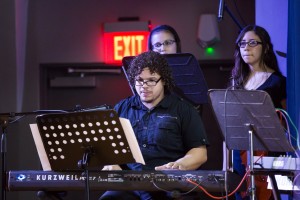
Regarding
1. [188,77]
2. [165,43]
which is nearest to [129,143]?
[188,77]

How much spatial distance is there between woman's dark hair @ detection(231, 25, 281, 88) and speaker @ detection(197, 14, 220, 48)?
7.74ft

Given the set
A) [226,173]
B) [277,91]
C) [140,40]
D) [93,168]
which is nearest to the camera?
[226,173]

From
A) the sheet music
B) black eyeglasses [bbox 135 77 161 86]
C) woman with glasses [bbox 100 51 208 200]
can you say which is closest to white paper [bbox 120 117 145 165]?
the sheet music

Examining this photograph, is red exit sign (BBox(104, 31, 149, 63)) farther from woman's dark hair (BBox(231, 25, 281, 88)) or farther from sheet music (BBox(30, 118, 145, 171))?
sheet music (BBox(30, 118, 145, 171))

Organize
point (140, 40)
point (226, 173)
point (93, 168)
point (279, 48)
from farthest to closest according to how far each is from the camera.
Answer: point (140, 40) → point (279, 48) → point (93, 168) → point (226, 173)

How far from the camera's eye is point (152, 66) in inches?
138

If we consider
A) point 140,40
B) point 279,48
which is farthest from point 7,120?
point 140,40

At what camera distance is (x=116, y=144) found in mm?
3029

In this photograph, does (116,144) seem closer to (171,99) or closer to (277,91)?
(171,99)

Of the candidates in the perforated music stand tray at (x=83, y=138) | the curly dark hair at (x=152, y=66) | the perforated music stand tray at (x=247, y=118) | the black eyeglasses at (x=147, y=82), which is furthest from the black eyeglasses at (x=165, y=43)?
the perforated music stand tray at (x=83, y=138)

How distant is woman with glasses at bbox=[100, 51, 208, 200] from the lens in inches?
137

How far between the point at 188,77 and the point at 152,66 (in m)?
0.34

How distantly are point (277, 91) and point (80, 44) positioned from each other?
3.27 meters

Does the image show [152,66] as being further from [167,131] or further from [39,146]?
[39,146]
